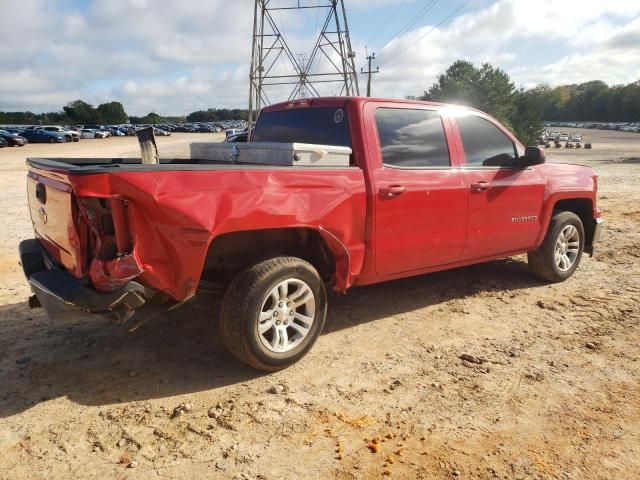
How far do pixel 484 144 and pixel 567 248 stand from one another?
5.99 feet

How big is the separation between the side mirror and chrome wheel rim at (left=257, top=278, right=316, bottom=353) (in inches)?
104

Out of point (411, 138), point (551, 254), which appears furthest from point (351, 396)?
point (551, 254)

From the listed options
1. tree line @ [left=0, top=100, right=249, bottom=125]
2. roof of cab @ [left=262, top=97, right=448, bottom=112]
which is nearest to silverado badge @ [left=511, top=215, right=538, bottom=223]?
roof of cab @ [left=262, top=97, right=448, bottom=112]

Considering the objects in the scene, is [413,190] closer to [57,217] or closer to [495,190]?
[495,190]

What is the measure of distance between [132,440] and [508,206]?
3.81 metres

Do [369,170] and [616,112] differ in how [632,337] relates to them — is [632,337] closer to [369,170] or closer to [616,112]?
[369,170]

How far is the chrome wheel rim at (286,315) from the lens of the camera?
3471 millimetres

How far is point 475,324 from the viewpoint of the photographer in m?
4.46

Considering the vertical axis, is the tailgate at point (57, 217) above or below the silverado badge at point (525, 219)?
above

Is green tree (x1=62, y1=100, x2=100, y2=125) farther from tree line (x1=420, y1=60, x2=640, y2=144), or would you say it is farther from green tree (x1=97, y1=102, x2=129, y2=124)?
tree line (x1=420, y1=60, x2=640, y2=144)

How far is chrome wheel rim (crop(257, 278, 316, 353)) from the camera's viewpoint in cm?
347

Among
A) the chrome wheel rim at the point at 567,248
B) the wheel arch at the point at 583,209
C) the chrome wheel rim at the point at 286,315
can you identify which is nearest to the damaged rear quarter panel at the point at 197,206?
the chrome wheel rim at the point at 286,315

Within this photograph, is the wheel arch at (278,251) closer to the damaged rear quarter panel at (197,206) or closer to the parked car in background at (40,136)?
the damaged rear quarter panel at (197,206)

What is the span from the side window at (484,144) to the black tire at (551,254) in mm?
984
